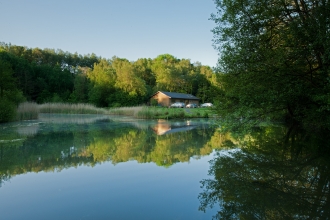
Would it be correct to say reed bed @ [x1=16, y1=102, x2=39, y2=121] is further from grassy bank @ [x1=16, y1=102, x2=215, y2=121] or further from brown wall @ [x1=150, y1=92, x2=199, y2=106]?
brown wall @ [x1=150, y1=92, x2=199, y2=106]

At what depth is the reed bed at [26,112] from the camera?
18608 mm

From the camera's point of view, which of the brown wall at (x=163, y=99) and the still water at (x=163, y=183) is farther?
the brown wall at (x=163, y=99)

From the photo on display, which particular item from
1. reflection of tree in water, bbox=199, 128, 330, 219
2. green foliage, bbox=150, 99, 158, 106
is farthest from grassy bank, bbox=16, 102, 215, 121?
reflection of tree in water, bbox=199, 128, 330, 219

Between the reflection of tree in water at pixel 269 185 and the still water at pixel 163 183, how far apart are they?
0.01 meters

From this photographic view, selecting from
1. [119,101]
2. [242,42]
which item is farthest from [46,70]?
[242,42]

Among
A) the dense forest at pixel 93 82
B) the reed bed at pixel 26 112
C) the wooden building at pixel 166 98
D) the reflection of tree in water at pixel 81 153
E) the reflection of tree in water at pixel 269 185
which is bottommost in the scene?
the reflection of tree in water at pixel 81 153

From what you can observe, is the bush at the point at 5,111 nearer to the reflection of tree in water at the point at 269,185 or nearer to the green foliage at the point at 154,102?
the reflection of tree in water at the point at 269,185

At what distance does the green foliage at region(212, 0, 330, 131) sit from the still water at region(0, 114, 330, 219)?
1.57 m

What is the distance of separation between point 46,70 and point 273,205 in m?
52.7

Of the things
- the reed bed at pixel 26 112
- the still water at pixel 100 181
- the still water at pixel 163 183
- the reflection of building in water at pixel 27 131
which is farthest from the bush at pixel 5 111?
the still water at pixel 163 183

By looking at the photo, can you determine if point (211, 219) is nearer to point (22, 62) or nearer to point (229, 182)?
point (229, 182)

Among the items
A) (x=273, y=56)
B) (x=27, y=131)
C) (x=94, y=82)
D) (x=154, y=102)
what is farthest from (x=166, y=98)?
(x=273, y=56)

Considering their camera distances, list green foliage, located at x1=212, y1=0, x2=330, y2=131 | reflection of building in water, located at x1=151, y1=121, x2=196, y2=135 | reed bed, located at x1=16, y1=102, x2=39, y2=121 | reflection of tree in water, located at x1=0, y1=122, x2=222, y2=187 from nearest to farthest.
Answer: reflection of tree in water, located at x1=0, y1=122, x2=222, y2=187 → green foliage, located at x1=212, y1=0, x2=330, y2=131 → reflection of building in water, located at x1=151, y1=121, x2=196, y2=135 → reed bed, located at x1=16, y1=102, x2=39, y2=121

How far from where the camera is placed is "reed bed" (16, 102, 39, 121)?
61.0 ft
